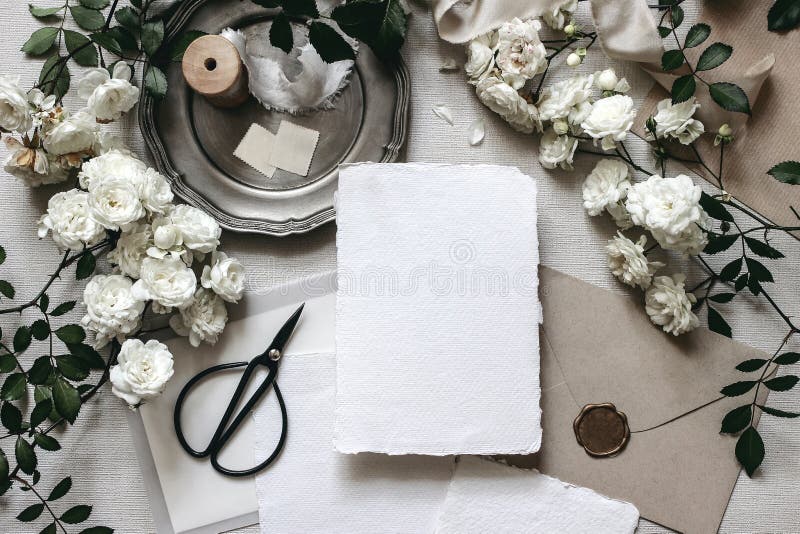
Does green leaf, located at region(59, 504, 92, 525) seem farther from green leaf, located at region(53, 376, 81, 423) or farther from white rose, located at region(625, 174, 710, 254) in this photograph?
white rose, located at region(625, 174, 710, 254)

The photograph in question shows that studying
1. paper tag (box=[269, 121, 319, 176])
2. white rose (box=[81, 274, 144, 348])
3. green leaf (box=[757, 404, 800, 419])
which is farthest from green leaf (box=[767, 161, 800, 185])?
white rose (box=[81, 274, 144, 348])

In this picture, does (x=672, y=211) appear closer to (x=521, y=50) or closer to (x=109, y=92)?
(x=521, y=50)

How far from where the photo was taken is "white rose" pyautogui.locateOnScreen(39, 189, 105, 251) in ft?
2.40

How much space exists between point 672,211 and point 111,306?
0.69 metres

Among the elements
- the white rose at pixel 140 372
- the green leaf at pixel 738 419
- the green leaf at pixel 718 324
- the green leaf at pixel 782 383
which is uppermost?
the white rose at pixel 140 372

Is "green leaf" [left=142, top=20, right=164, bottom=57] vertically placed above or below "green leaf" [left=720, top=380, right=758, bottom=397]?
above

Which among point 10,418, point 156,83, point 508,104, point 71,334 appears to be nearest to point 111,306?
point 71,334

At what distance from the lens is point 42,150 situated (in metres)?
0.78

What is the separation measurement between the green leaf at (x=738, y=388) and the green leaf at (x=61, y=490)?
86 centimetres

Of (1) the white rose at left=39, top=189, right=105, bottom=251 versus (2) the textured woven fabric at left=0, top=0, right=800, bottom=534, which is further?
(2) the textured woven fabric at left=0, top=0, right=800, bottom=534

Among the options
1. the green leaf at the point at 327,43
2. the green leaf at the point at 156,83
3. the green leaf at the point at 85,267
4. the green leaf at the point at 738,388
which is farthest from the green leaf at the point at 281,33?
the green leaf at the point at 738,388

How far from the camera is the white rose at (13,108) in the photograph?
28.7 inches

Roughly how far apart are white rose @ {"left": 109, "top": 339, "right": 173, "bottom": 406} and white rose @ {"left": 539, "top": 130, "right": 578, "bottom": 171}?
562mm

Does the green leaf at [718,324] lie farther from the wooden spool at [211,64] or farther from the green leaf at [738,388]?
the wooden spool at [211,64]
